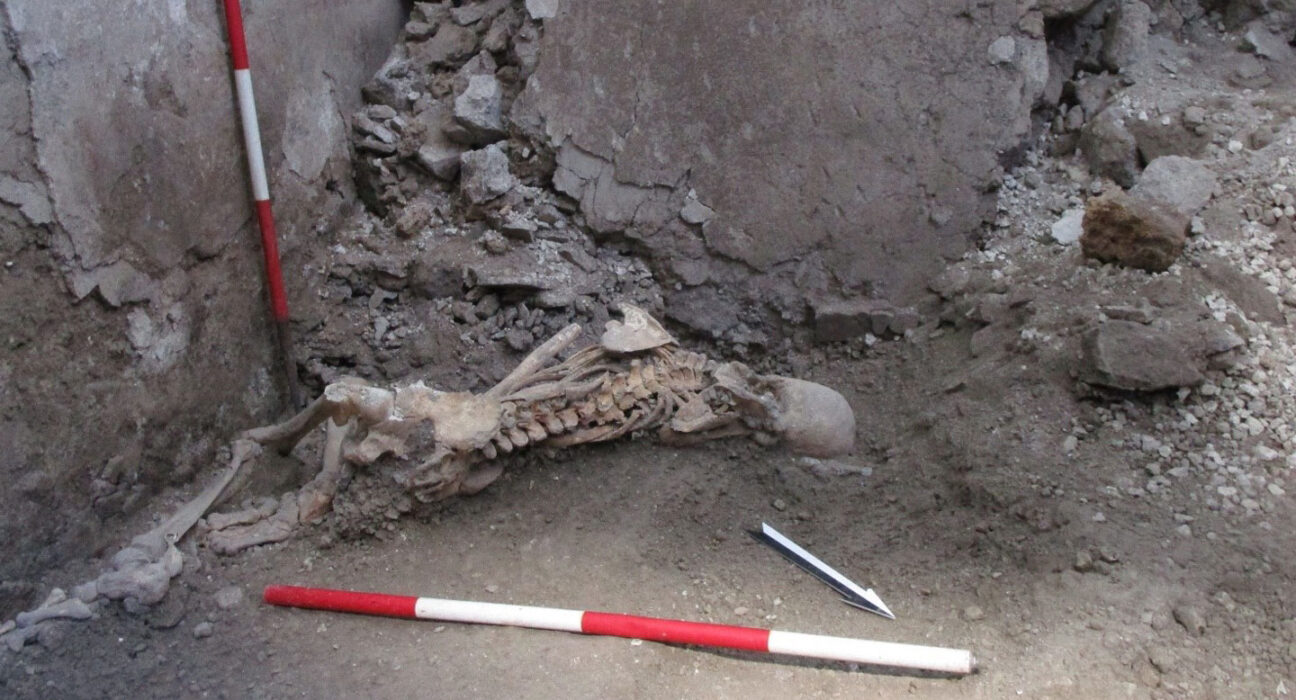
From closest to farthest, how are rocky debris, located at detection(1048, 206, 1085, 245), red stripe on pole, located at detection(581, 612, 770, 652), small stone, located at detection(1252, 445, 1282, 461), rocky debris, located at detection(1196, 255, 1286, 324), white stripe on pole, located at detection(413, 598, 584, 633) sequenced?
1. red stripe on pole, located at detection(581, 612, 770, 652)
2. white stripe on pole, located at detection(413, 598, 584, 633)
3. small stone, located at detection(1252, 445, 1282, 461)
4. rocky debris, located at detection(1196, 255, 1286, 324)
5. rocky debris, located at detection(1048, 206, 1085, 245)

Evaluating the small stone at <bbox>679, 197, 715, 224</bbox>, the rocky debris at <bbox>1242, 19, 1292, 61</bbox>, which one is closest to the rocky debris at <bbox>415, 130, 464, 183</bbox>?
the small stone at <bbox>679, 197, 715, 224</bbox>

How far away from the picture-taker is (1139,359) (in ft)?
8.93

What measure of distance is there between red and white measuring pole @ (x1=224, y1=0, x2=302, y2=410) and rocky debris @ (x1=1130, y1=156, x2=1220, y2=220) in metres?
2.63

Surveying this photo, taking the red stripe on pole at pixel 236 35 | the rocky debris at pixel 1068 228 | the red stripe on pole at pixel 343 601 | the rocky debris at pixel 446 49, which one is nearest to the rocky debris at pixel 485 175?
the rocky debris at pixel 446 49

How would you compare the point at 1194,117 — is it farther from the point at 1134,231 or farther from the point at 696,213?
the point at 696,213

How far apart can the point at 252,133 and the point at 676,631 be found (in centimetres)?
196

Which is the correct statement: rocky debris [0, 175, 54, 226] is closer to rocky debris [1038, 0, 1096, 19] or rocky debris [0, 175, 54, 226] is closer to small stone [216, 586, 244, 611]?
small stone [216, 586, 244, 611]

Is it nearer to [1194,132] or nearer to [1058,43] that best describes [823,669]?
[1194,132]

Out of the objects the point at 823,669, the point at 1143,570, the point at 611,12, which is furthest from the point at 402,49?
the point at 1143,570

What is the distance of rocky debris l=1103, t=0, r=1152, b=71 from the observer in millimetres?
3666

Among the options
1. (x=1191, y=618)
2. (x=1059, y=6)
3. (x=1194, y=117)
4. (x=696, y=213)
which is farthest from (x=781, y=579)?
(x=1059, y=6)

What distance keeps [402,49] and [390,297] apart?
0.98 metres

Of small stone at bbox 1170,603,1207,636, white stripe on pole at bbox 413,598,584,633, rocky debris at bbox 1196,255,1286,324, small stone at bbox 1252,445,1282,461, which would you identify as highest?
rocky debris at bbox 1196,255,1286,324

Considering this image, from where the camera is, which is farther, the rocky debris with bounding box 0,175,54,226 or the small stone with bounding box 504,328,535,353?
the small stone with bounding box 504,328,535,353
